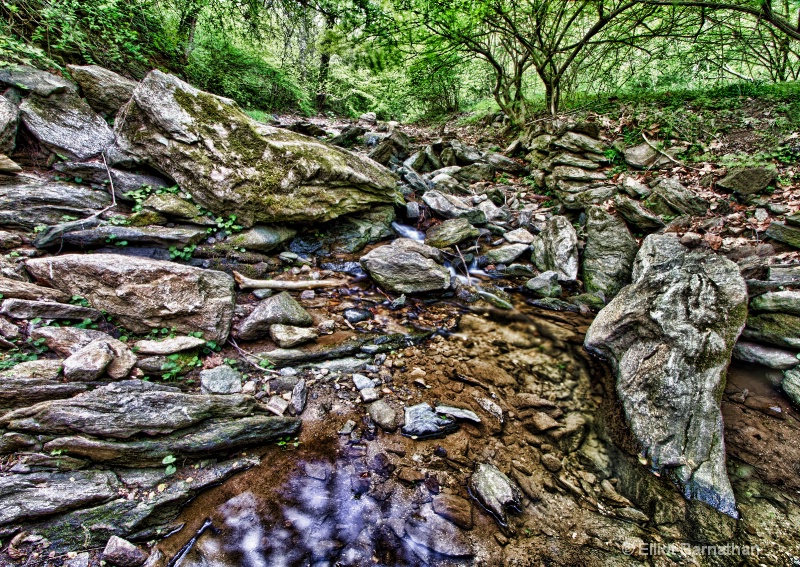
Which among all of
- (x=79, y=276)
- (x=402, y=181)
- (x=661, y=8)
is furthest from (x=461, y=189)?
(x=79, y=276)

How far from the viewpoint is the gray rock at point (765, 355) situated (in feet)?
12.4

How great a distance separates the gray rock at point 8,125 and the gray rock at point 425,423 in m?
6.53

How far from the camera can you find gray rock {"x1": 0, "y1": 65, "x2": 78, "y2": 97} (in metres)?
4.82

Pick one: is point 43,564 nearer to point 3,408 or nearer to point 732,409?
point 3,408

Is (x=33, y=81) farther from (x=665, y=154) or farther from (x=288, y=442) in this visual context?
(x=665, y=154)

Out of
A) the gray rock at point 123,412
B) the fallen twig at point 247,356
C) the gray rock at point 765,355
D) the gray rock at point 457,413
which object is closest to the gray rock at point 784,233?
the gray rock at point 765,355

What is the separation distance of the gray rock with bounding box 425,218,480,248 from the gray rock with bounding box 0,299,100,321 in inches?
203

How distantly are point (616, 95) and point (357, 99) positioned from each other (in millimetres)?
12452

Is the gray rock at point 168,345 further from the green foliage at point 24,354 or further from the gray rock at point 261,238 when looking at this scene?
the gray rock at point 261,238

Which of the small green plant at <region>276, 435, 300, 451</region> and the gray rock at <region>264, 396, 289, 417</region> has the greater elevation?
the gray rock at <region>264, 396, 289, 417</region>

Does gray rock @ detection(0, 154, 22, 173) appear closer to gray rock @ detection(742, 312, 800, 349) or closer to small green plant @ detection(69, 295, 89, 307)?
small green plant @ detection(69, 295, 89, 307)

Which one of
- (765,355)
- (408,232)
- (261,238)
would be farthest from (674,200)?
(261,238)

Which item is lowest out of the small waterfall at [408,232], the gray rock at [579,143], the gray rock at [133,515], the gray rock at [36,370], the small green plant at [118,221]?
the gray rock at [133,515]

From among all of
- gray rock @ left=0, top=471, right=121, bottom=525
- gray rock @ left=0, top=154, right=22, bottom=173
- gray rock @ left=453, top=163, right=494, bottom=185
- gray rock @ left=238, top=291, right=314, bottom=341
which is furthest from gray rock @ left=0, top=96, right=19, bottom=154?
gray rock @ left=453, top=163, right=494, bottom=185
